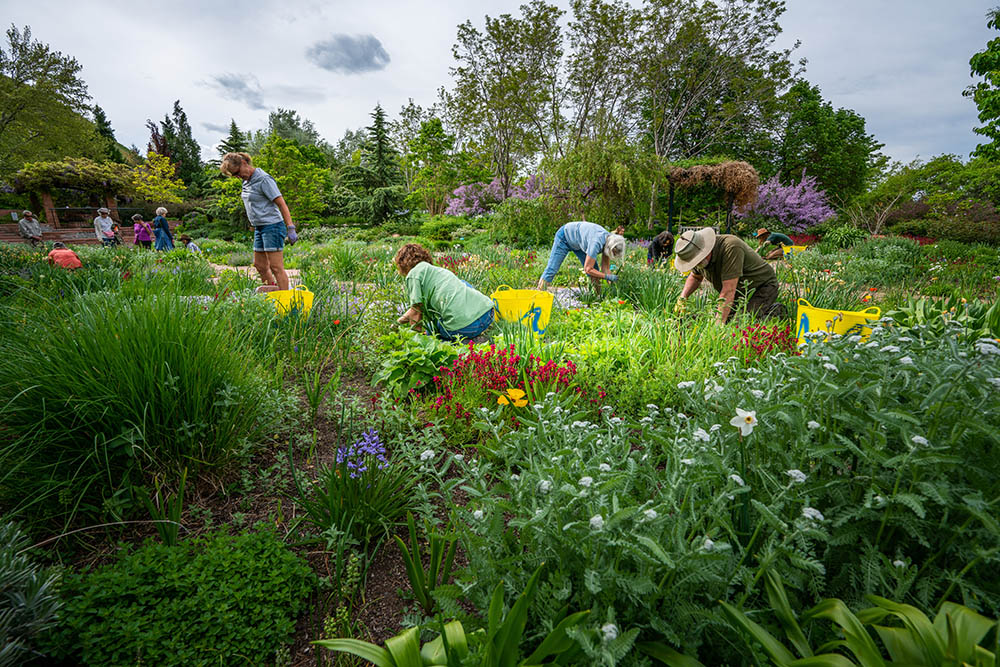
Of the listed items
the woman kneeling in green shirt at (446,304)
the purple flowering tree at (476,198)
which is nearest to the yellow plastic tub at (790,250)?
the woman kneeling in green shirt at (446,304)

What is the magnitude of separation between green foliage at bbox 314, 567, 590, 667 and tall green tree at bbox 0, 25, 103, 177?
28.0 m

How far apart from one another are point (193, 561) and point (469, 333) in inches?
97.3

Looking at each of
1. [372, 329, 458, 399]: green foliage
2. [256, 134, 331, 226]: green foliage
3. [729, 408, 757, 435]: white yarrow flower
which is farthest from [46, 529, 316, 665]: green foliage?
[256, 134, 331, 226]: green foliage

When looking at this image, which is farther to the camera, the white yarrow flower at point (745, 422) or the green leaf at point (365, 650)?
the white yarrow flower at point (745, 422)

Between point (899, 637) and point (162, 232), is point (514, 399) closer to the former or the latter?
point (899, 637)

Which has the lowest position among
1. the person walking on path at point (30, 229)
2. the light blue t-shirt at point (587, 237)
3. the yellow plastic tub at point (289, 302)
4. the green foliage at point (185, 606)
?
the green foliage at point (185, 606)

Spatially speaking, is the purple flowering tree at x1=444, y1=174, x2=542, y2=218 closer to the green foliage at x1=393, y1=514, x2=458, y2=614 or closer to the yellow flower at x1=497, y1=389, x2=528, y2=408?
the yellow flower at x1=497, y1=389, x2=528, y2=408

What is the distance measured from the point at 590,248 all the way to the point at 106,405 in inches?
171

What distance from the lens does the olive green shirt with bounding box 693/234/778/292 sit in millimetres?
3555

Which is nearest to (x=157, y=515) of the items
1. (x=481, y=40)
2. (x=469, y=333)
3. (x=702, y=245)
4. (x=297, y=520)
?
(x=297, y=520)

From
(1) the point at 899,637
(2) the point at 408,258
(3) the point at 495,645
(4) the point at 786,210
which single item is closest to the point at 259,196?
(2) the point at 408,258

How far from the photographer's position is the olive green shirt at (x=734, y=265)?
355cm

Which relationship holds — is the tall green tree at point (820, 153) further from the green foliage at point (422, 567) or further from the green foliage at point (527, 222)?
the green foliage at point (422, 567)

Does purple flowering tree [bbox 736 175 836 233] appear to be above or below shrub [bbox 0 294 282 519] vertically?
above
